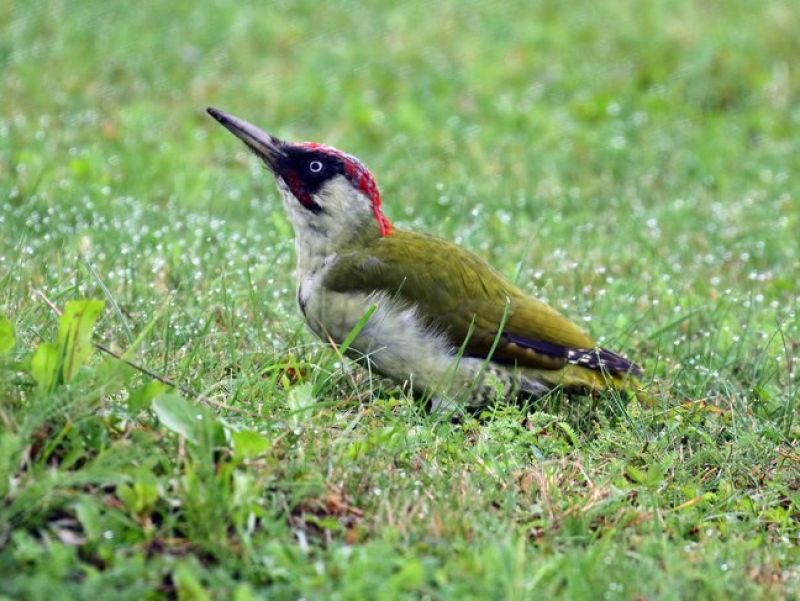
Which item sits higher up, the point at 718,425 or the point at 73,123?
the point at 718,425

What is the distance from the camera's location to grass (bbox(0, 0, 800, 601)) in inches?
118

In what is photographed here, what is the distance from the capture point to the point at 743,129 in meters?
8.16

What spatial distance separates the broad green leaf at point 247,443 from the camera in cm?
313

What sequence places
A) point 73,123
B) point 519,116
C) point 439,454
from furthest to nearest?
point 519,116 < point 73,123 < point 439,454

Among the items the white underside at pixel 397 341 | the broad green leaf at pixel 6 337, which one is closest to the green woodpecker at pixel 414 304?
the white underside at pixel 397 341

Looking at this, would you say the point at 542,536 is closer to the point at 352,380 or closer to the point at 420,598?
the point at 420,598

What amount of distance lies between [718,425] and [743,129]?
438cm

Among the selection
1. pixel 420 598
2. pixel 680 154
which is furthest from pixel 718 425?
pixel 680 154

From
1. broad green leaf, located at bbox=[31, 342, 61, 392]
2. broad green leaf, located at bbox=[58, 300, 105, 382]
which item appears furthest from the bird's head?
broad green leaf, located at bbox=[31, 342, 61, 392]

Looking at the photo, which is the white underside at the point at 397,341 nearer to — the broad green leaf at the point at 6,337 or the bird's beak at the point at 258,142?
the bird's beak at the point at 258,142

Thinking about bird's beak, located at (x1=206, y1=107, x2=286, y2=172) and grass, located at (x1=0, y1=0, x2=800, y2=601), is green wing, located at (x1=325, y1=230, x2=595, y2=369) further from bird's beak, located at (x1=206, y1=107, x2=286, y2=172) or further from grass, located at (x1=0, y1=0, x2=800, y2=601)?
bird's beak, located at (x1=206, y1=107, x2=286, y2=172)

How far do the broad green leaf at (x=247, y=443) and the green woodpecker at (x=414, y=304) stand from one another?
1094 mm

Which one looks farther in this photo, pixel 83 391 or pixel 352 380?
pixel 352 380

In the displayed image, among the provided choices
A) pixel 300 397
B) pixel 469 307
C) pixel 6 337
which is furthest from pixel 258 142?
pixel 6 337
